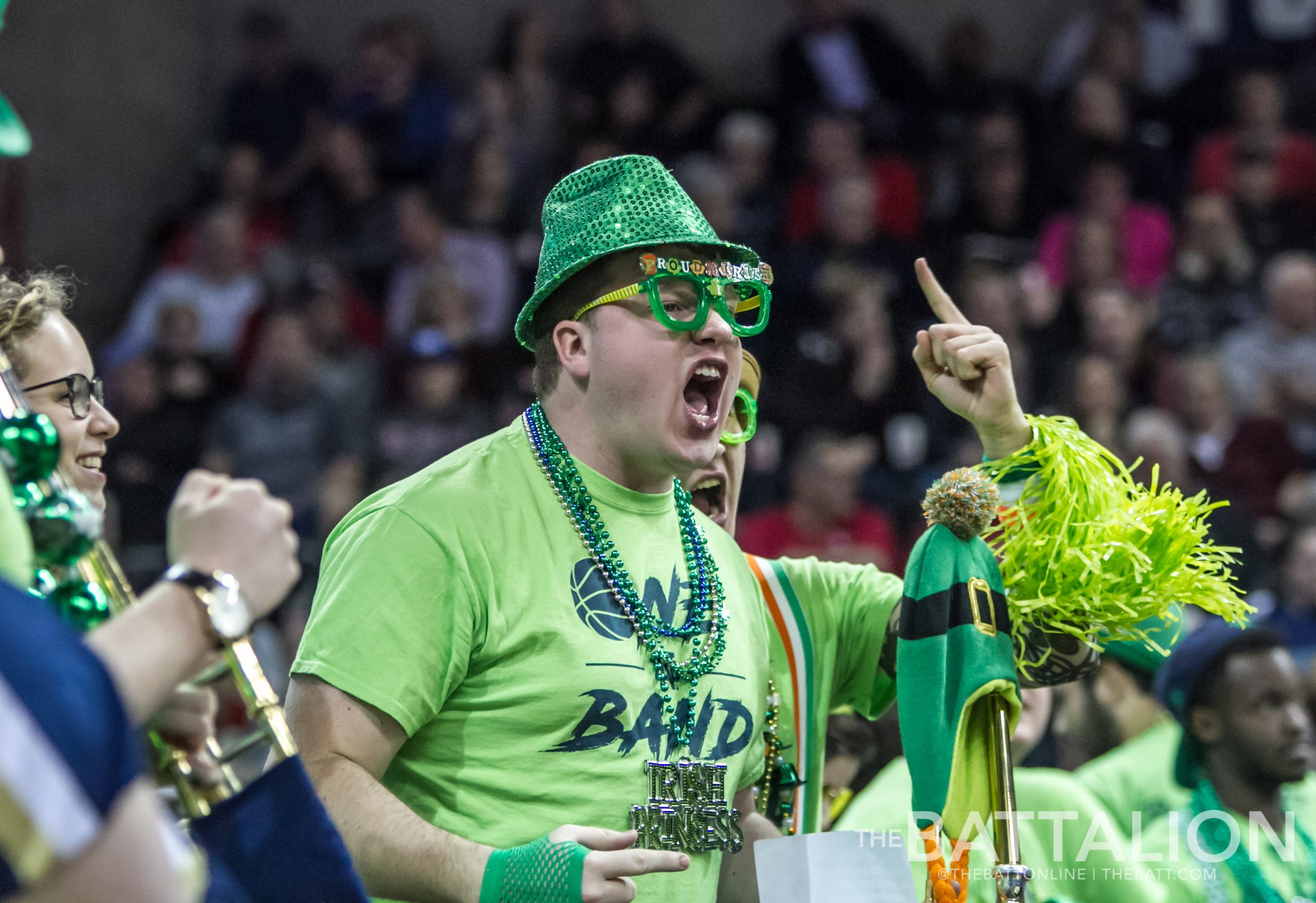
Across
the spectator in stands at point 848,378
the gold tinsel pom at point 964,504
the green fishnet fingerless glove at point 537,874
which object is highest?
the spectator in stands at point 848,378

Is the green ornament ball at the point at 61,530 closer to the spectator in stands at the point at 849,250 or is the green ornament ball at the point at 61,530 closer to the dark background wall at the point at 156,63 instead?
the spectator in stands at the point at 849,250

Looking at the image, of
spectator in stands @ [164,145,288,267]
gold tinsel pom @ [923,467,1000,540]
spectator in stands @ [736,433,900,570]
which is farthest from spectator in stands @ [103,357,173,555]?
gold tinsel pom @ [923,467,1000,540]

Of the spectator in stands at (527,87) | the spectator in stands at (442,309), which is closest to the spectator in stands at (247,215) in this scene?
the spectator in stands at (442,309)

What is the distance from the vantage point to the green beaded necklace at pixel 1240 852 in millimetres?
4105

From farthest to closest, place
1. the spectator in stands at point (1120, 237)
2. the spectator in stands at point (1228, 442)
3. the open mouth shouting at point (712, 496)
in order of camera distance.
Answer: the spectator in stands at point (1120, 237)
the spectator in stands at point (1228, 442)
the open mouth shouting at point (712, 496)

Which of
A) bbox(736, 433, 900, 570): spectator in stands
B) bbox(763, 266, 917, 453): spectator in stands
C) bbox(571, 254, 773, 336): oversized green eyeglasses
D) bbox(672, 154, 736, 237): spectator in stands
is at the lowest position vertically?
bbox(571, 254, 773, 336): oversized green eyeglasses

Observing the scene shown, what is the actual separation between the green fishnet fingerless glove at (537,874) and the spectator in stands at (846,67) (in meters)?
7.33

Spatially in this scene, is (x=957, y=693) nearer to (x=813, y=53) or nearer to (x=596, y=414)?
(x=596, y=414)

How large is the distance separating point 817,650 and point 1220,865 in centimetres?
167

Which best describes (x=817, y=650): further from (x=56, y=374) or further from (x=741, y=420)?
(x=56, y=374)

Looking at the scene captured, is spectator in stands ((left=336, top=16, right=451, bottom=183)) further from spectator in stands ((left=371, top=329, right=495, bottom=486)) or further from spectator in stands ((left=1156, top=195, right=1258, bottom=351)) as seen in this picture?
spectator in stands ((left=1156, top=195, right=1258, bottom=351))

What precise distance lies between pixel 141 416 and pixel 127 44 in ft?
9.58

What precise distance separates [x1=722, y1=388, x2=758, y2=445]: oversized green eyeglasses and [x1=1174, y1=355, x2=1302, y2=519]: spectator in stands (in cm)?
396

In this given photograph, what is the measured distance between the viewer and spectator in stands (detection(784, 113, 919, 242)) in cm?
838
